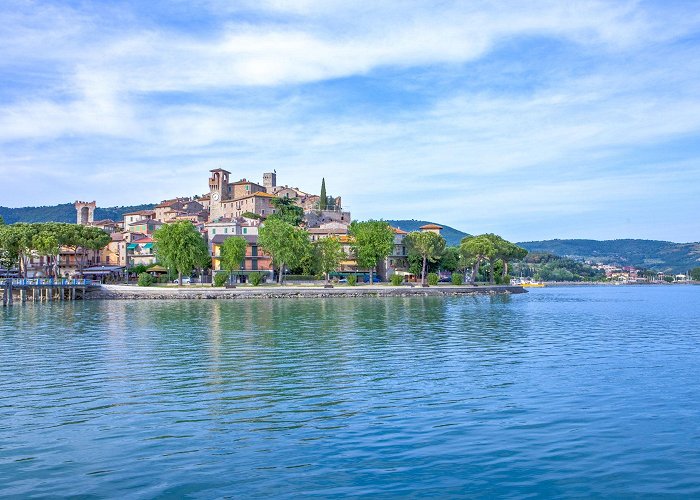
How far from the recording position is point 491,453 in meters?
13.8

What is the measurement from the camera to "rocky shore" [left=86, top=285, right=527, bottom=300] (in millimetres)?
87312

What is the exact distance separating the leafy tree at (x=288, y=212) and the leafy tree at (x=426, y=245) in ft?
87.5

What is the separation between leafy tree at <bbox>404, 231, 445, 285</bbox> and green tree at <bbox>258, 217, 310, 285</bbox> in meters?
19.6

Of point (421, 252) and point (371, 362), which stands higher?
point (421, 252)

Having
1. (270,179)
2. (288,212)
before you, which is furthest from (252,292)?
(270,179)

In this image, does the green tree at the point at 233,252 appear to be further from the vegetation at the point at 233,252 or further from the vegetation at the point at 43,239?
the vegetation at the point at 43,239

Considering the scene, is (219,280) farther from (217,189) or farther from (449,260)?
(217,189)

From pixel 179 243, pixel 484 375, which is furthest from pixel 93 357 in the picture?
pixel 179 243

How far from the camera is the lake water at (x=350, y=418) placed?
39.8 feet

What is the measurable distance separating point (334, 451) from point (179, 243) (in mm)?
82631

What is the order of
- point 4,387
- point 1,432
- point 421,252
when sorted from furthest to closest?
point 421,252
point 4,387
point 1,432

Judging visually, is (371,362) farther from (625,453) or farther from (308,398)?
(625,453)

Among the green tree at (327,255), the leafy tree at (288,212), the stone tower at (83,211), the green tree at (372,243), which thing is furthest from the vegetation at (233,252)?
the stone tower at (83,211)

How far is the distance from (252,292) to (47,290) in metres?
27.7
